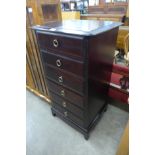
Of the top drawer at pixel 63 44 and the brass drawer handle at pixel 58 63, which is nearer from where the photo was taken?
the top drawer at pixel 63 44

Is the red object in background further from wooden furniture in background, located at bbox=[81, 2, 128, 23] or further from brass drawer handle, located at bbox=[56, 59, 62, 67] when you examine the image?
wooden furniture in background, located at bbox=[81, 2, 128, 23]

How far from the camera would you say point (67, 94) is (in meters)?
1.17

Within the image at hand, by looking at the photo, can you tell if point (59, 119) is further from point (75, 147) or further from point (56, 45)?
point (56, 45)

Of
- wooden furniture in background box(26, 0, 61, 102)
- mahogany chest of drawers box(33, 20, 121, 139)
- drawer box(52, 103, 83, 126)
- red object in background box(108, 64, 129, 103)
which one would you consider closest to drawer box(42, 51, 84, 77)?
mahogany chest of drawers box(33, 20, 121, 139)

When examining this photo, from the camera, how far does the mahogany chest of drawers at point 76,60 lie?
0.83 m

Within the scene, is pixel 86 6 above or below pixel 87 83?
above

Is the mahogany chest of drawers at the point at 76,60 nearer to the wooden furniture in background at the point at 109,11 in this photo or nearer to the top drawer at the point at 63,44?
the top drawer at the point at 63,44

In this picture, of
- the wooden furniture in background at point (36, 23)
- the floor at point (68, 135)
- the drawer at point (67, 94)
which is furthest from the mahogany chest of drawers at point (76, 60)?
the wooden furniture in background at point (36, 23)

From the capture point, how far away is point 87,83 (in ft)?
3.11

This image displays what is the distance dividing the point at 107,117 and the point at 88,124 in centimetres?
42

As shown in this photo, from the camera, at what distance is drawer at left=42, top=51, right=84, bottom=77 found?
0.91m

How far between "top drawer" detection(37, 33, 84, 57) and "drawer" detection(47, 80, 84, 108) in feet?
1.21
